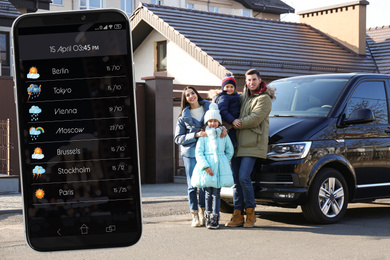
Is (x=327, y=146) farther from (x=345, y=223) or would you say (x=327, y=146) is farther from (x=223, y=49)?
(x=223, y=49)

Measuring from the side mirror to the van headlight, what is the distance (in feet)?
2.68

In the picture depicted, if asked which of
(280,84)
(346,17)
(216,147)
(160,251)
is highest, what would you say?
(346,17)

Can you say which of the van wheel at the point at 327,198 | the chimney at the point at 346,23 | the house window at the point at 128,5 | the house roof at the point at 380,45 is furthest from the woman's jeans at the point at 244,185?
the house window at the point at 128,5

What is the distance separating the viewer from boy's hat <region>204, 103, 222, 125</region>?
8531 millimetres

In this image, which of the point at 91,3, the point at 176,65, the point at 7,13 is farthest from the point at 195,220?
the point at 91,3

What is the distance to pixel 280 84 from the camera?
10.1 m

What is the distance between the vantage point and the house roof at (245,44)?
77.0 feet

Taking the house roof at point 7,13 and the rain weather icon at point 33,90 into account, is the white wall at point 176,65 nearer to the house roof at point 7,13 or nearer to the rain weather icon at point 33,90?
the house roof at point 7,13

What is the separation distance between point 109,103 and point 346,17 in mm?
28149

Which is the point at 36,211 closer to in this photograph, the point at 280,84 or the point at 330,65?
the point at 280,84

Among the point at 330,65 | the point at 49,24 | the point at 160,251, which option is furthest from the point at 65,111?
the point at 330,65

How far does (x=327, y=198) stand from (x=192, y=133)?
6.41ft

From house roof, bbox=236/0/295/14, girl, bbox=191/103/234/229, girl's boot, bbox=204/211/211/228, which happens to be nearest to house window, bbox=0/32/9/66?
girl, bbox=191/103/234/229

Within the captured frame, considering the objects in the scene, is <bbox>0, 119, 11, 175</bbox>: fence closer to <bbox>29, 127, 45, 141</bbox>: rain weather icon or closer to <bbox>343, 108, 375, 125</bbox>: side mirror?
<bbox>343, 108, 375, 125</bbox>: side mirror
